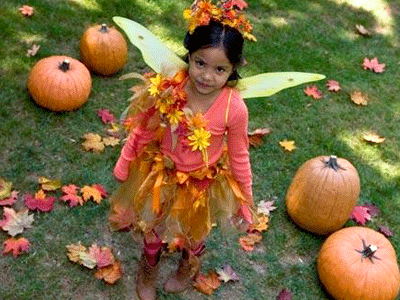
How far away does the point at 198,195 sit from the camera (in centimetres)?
307

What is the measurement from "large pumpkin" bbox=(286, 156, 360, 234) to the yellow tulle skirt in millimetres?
868

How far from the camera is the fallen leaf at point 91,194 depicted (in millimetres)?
4035

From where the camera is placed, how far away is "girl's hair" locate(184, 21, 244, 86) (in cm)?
263

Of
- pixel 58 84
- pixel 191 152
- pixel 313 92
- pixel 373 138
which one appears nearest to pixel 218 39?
pixel 191 152

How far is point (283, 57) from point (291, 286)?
267 centimetres

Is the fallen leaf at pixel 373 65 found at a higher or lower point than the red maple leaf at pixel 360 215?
higher

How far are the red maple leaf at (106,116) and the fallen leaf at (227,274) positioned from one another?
1535 mm

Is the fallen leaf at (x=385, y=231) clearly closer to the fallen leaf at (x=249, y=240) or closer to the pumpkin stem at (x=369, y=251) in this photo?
the pumpkin stem at (x=369, y=251)

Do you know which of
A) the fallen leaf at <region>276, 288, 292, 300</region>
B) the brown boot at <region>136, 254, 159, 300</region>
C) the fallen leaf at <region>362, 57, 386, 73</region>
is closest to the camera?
the brown boot at <region>136, 254, 159, 300</region>

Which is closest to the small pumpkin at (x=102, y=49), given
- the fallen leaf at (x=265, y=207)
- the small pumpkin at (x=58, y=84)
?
the small pumpkin at (x=58, y=84)

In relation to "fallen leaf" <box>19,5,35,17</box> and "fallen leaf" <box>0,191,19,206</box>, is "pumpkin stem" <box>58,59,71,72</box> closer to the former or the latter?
"fallen leaf" <box>0,191,19,206</box>

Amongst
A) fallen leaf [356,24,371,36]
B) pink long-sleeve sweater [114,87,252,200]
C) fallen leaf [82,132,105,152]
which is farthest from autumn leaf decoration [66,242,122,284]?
fallen leaf [356,24,371,36]

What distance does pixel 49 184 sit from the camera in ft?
13.3

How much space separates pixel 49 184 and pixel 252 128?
Result: 1739 mm
